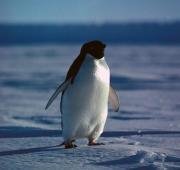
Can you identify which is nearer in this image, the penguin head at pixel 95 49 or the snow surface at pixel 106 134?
the snow surface at pixel 106 134

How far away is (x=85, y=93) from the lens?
13.1ft

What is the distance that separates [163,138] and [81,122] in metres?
0.82

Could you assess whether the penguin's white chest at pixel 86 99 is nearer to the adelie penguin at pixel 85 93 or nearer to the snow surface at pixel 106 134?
the adelie penguin at pixel 85 93

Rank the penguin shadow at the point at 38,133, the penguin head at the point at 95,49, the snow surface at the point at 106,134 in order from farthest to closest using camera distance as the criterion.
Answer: the penguin shadow at the point at 38,133 < the penguin head at the point at 95,49 < the snow surface at the point at 106,134

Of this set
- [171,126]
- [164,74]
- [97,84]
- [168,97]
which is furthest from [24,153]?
[164,74]

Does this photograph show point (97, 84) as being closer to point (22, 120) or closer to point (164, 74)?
point (22, 120)

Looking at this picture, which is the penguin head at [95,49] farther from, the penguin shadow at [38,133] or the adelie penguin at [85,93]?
the penguin shadow at [38,133]

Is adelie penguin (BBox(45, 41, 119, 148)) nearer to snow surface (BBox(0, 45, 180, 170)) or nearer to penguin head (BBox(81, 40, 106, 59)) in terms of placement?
penguin head (BBox(81, 40, 106, 59))

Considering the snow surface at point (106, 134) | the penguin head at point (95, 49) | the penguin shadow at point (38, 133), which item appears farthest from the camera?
the penguin shadow at point (38, 133)

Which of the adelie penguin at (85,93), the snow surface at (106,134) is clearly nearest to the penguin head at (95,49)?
the adelie penguin at (85,93)

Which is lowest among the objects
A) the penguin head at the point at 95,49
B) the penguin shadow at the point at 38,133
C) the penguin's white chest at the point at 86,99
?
the penguin shadow at the point at 38,133

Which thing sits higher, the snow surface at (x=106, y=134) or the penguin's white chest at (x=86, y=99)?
the penguin's white chest at (x=86, y=99)

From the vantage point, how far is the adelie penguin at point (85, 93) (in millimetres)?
3963

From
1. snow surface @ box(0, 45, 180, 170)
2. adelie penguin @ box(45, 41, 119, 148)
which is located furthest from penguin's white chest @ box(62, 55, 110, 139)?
snow surface @ box(0, 45, 180, 170)
